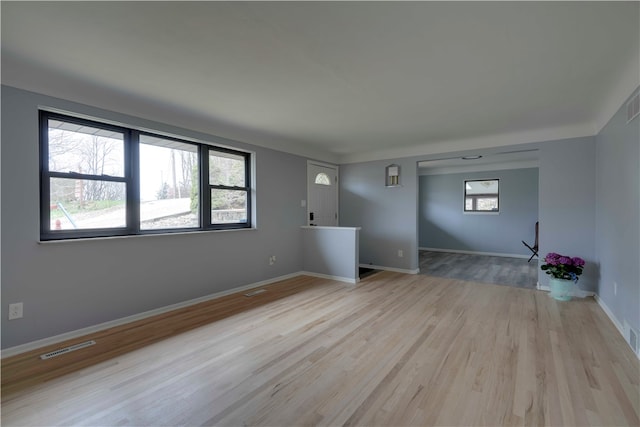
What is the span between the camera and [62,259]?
2672 mm

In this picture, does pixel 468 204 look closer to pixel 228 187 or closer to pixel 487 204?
pixel 487 204

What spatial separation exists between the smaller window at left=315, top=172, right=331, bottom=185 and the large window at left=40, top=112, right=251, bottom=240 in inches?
75.3

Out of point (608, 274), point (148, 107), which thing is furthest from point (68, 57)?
point (608, 274)

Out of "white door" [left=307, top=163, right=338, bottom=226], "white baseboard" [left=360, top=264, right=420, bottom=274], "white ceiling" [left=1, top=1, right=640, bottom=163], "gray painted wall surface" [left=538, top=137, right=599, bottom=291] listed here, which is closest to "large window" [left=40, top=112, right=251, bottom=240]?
"white ceiling" [left=1, top=1, right=640, bottom=163]

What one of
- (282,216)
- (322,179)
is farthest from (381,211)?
(282,216)

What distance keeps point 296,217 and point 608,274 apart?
4231mm

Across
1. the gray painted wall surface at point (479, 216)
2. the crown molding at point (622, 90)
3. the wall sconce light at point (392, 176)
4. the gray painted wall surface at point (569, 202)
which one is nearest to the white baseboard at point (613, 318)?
the gray painted wall surface at point (569, 202)

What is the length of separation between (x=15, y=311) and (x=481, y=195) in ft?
28.4

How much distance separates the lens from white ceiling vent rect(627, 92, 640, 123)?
94.4 inches

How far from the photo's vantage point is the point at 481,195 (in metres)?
7.68

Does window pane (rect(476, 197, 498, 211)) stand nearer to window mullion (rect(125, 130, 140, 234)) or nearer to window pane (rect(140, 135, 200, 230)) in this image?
window pane (rect(140, 135, 200, 230))

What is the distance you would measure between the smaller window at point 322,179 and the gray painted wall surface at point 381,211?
41 centimetres

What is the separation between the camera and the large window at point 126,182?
271 centimetres

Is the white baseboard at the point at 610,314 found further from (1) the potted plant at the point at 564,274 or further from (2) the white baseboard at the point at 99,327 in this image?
(2) the white baseboard at the point at 99,327
